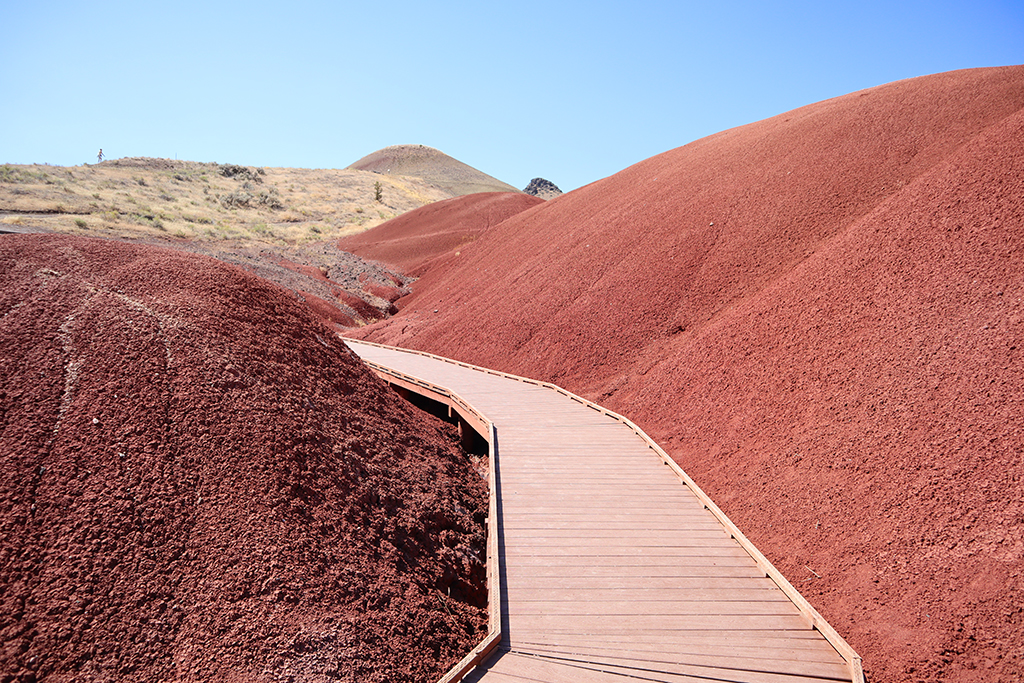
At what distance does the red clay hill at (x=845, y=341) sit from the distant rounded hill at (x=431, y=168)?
93099mm

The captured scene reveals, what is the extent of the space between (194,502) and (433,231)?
144 ft

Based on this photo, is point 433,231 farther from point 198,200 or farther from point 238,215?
point 198,200

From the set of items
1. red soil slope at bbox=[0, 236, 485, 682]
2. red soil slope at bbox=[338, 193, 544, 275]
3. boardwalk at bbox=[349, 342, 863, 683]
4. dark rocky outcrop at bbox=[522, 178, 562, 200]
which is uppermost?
dark rocky outcrop at bbox=[522, 178, 562, 200]

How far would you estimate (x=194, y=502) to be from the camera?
5633mm

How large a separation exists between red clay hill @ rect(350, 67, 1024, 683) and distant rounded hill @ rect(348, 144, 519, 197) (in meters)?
93.1

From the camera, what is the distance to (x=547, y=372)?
16.4 metres

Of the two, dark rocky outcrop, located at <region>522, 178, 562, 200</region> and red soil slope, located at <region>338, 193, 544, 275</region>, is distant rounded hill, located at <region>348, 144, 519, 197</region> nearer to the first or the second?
dark rocky outcrop, located at <region>522, 178, 562, 200</region>

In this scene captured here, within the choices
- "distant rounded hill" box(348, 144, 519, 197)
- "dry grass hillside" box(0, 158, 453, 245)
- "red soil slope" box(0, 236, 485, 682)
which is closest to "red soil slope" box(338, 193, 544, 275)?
"dry grass hillside" box(0, 158, 453, 245)

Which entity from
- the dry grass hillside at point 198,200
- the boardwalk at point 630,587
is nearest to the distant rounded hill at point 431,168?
the dry grass hillside at point 198,200

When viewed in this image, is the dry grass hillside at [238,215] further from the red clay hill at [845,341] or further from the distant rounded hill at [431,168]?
the distant rounded hill at [431,168]

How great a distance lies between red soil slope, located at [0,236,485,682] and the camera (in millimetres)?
4789

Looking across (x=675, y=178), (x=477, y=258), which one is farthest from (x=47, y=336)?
(x=477, y=258)

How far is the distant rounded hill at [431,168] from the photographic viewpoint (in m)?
119

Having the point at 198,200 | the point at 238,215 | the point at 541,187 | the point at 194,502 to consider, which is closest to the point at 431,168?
the point at 541,187
